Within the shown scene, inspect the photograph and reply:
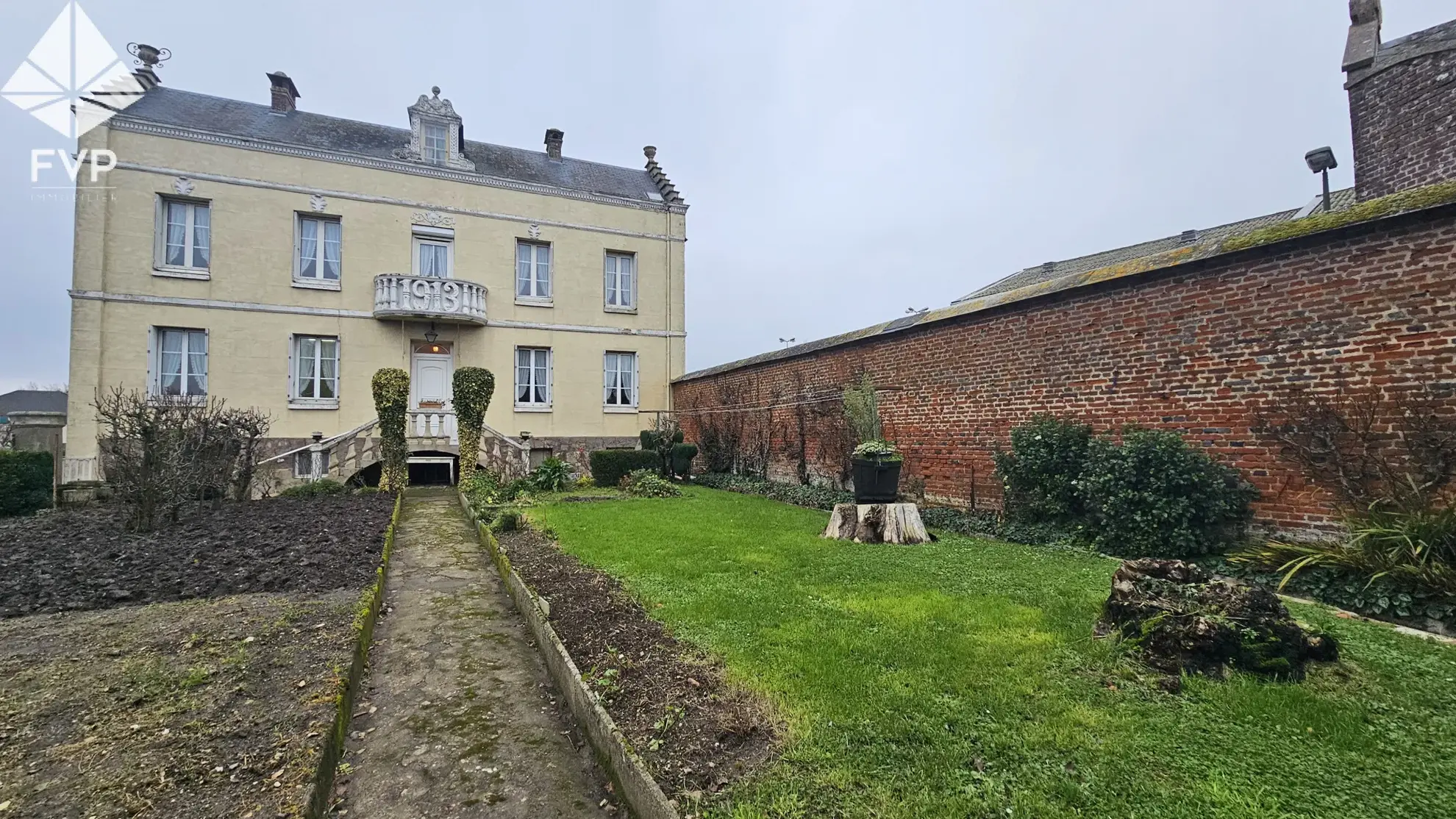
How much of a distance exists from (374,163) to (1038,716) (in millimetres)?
17739

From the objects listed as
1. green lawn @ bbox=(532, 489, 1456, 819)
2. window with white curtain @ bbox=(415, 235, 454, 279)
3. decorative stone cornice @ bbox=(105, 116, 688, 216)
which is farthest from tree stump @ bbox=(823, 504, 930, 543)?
decorative stone cornice @ bbox=(105, 116, 688, 216)


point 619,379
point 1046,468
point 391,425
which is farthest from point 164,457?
point 619,379

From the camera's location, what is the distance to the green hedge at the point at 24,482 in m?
8.98

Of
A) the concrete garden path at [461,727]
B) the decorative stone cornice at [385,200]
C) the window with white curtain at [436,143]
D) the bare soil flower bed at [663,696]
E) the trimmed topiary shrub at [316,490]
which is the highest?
the window with white curtain at [436,143]

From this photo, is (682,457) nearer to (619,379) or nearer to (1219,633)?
(619,379)

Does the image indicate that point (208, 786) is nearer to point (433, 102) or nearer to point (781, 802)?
point (781, 802)

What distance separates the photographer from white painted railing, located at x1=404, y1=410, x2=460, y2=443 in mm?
13859

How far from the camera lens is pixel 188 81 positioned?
48.5ft

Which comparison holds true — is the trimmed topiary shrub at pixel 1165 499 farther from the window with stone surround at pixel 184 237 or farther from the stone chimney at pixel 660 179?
the window with stone surround at pixel 184 237

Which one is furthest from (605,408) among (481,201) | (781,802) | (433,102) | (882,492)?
(781,802)

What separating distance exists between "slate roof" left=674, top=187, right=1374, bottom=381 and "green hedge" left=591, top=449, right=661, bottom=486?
293cm

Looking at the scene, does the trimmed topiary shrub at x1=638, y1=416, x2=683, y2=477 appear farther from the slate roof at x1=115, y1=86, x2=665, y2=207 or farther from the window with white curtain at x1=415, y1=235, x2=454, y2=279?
the slate roof at x1=115, y1=86, x2=665, y2=207

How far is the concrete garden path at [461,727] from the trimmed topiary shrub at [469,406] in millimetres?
7634

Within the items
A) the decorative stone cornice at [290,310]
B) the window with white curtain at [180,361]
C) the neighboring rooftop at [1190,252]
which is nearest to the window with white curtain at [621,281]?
the decorative stone cornice at [290,310]
